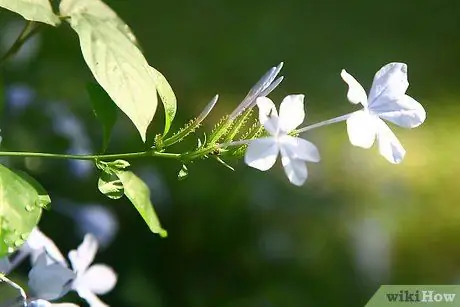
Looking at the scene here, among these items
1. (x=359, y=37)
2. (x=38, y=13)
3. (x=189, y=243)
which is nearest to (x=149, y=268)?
(x=189, y=243)

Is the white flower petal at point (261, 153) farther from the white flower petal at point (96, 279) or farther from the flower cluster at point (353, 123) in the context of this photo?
the white flower petal at point (96, 279)

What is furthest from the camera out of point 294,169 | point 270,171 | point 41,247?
point 270,171

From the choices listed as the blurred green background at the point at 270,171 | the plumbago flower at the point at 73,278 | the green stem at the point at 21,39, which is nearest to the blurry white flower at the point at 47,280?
the plumbago flower at the point at 73,278

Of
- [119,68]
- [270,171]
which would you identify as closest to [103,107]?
[119,68]

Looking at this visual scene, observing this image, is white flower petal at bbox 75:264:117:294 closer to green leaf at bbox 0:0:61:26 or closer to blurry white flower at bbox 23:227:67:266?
blurry white flower at bbox 23:227:67:266

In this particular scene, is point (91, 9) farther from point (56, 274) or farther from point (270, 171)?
point (270, 171)

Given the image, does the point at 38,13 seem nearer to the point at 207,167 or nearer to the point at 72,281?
the point at 72,281
